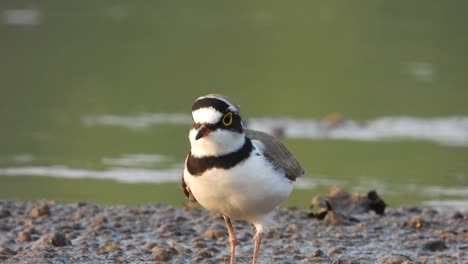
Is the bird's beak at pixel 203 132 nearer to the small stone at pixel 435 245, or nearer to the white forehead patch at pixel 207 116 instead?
the white forehead patch at pixel 207 116

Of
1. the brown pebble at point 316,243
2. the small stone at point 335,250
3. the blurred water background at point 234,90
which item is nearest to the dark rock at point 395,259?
the small stone at point 335,250

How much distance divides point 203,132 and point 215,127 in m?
0.09

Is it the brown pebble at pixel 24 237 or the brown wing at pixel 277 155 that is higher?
the brown wing at pixel 277 155

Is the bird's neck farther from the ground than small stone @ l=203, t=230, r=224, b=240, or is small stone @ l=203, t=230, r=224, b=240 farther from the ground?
the bird's neck

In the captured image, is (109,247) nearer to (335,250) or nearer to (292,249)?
(292,249)

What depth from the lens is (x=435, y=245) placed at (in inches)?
328

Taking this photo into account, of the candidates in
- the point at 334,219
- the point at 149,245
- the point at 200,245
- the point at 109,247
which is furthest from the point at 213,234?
the point at 334,219

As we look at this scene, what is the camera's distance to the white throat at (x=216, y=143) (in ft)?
22.2

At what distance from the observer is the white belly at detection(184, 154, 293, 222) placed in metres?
6.90

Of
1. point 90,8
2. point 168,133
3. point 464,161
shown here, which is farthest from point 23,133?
point 90,8

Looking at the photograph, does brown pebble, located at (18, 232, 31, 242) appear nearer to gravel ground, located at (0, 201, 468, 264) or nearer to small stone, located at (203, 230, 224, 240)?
gravel ground, located at (0, 201, 468, 264)

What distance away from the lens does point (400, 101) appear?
15273 millimetres

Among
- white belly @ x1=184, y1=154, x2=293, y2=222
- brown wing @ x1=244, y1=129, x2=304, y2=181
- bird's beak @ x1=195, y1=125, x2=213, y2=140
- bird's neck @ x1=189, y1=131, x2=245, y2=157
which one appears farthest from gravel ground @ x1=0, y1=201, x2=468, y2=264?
bird's beak @ x1=195, y1=125, x2=213, y2=140

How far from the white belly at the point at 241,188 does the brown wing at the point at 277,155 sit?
11 cm
